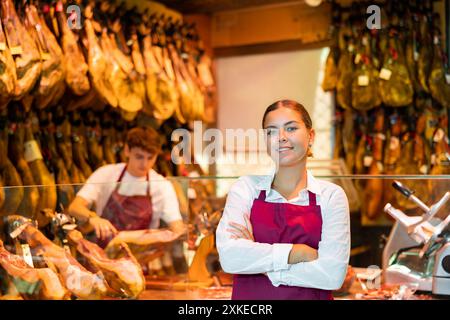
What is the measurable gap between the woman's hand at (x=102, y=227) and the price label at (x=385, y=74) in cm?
321

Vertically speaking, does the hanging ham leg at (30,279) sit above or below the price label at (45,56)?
below

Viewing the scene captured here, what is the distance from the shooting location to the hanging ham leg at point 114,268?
2871 mm

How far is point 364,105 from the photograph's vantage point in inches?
225

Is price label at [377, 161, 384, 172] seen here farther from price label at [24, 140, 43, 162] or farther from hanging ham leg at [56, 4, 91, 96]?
price label at [24, 140, 43, 162]

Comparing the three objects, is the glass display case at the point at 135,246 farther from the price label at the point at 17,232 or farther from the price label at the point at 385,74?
the price label at the point at 385,74

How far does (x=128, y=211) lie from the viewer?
10.5 ft

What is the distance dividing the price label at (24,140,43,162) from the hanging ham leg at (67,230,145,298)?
1.56 m

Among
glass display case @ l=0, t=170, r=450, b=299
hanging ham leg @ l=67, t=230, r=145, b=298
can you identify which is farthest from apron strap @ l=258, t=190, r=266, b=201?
hanging ham leg @ l=67, t=230, r=145, b=298

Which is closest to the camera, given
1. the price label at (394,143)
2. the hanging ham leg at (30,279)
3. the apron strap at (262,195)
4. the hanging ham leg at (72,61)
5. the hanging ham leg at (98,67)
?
the apron strap at (262,195)

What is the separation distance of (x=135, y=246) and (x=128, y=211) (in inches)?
6.6

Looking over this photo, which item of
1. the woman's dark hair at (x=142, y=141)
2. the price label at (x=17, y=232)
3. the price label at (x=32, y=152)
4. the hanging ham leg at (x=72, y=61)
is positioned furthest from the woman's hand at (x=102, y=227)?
the hanging ham leg at (x=72, y=61)

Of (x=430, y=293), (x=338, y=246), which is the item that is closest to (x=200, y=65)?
(x=430, y=293)

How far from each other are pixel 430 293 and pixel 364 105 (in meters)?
2.89

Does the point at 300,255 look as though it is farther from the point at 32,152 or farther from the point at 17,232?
the point at 32,152
